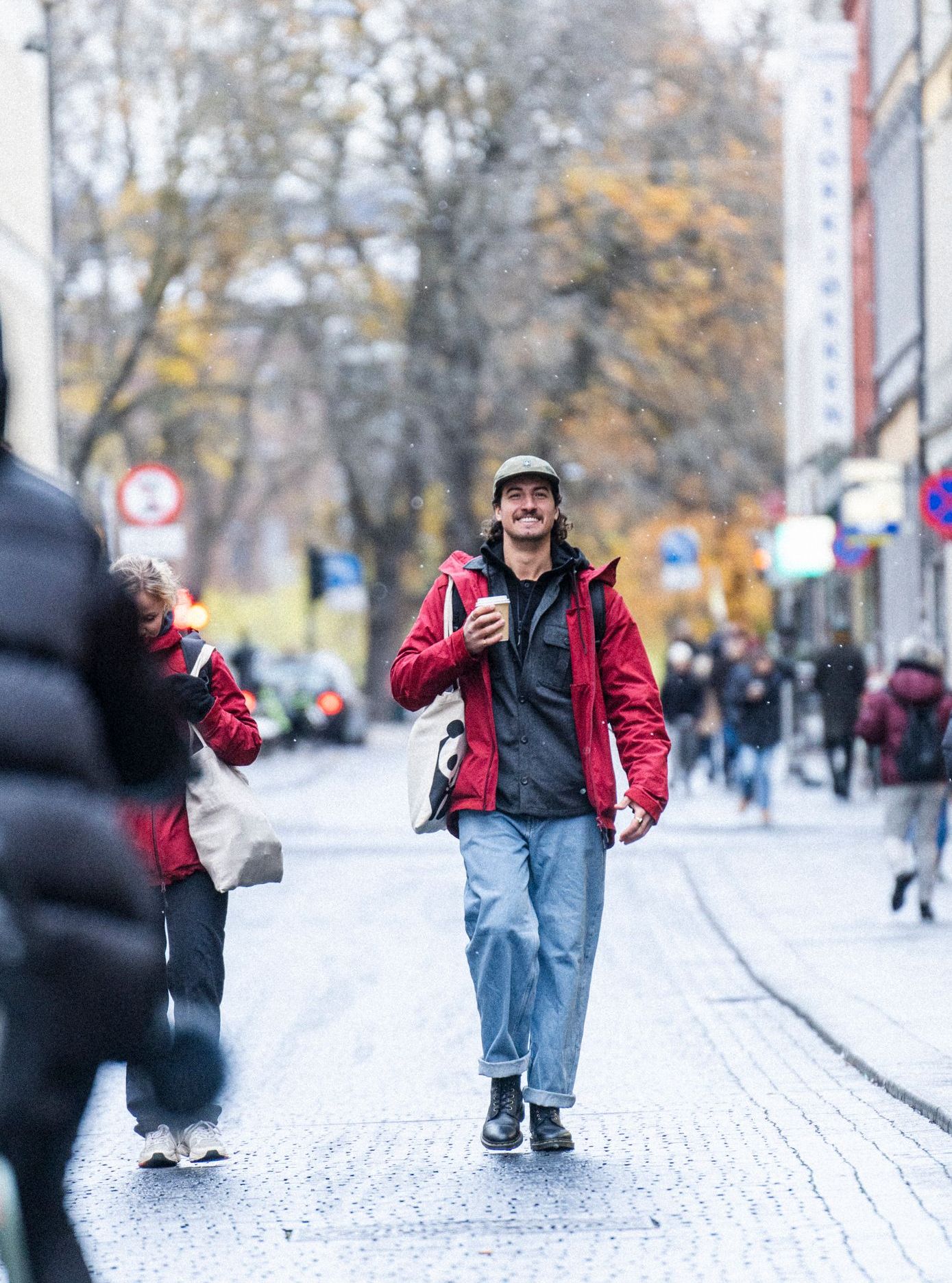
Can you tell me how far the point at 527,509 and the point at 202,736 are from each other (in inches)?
43.6

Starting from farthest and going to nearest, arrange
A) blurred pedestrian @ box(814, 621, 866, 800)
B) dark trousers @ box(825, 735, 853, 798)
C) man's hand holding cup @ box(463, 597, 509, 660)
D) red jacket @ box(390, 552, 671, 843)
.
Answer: dark trousers @ box(825, 735, 853, 798), blurred pedestrian @ box(814, 621, 866, 800), red jacket @ box(390, 552, 671, 843), man's hand holding cup @ box(463, 597, 509, 660)

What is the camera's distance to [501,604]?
691cm

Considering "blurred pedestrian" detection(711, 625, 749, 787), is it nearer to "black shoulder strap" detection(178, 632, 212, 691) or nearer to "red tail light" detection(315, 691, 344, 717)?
"red tail light" detection(315, 691, 344, 717)

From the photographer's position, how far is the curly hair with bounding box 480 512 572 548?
7.26 meters

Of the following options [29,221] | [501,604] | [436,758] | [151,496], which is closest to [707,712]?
[151,496]

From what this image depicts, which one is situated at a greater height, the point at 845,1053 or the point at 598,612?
the point at 598,612

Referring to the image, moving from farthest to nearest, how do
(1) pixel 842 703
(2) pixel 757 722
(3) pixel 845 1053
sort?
(1) pixel 842 703 → (2) pixel 757 722 → (3) pixel 845 1053

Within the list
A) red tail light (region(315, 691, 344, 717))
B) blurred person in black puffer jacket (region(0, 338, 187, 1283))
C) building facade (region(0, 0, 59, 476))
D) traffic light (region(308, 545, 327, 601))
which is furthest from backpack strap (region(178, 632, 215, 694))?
red tail light (region(315, 691, 344, 717))

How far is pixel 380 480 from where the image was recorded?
45688 millimetres

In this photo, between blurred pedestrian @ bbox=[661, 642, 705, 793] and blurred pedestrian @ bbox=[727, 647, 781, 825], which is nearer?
blurred pedestrian @ bbox=[727, 647, 781, 825]

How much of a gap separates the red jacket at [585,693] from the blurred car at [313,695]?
106 ft

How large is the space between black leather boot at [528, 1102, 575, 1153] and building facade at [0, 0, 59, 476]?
20850 mm

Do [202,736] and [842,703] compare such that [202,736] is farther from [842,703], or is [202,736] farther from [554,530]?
[842,703]

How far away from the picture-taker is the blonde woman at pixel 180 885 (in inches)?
274
